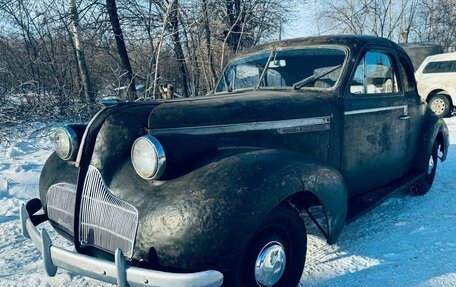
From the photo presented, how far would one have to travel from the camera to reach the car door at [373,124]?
127 inches

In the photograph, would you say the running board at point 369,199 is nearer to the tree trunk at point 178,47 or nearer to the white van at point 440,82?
the tree trunk at point 178,47

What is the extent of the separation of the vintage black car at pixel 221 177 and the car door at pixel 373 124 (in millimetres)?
18

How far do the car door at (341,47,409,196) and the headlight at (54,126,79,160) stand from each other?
7.10 feet

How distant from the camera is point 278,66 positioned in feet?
11.4

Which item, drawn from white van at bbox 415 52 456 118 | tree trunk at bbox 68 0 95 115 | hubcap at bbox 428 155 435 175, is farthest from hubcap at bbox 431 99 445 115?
tree trunk at bbox 68 0 95 115

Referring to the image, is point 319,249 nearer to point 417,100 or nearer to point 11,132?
point 417,100

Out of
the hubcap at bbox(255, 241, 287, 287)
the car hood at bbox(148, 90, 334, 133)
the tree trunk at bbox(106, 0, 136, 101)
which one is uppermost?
the tree trunk at bbox(106, 0, 136, 101)

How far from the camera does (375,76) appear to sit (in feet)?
11.7

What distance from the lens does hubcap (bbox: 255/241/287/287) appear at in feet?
6.89

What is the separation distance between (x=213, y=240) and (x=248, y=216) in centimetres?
23

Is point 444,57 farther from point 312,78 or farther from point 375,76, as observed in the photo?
point 312,78

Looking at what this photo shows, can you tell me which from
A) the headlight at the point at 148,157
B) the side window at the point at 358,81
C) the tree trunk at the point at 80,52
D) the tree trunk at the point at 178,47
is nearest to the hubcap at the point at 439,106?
the tree trunk at the point at 178,47

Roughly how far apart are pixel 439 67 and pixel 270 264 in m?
11.4

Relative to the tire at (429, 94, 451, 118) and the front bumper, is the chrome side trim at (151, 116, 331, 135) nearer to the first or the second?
the front bumper
